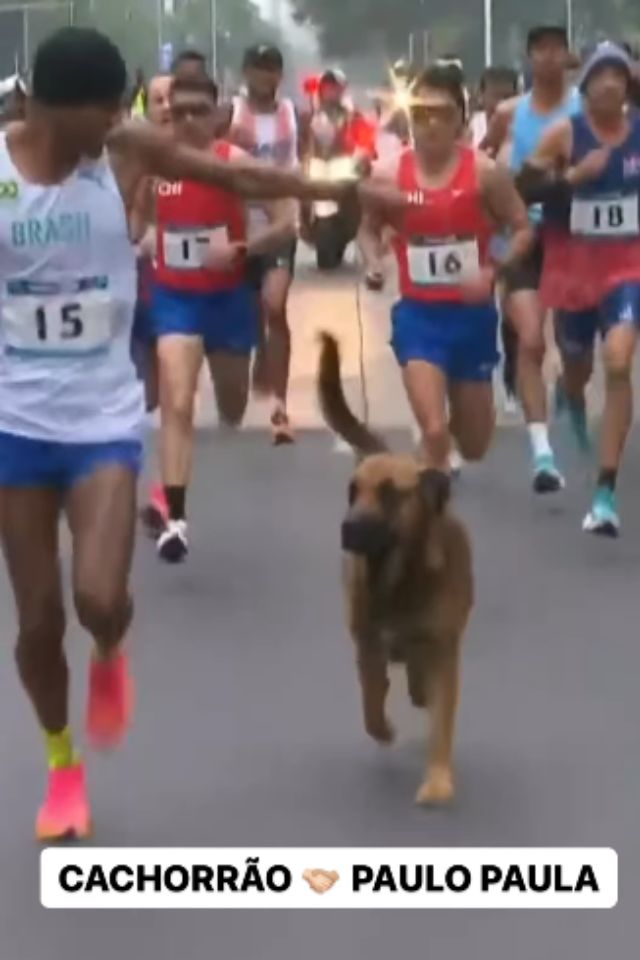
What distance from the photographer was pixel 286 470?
1159 cm

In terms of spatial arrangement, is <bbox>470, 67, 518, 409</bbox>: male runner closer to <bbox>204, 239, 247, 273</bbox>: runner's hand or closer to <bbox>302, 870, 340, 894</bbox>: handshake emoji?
<bbox>204, 239, 247, 273</bbox>: runner's hand

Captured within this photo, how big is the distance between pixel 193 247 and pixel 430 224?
1368 mm

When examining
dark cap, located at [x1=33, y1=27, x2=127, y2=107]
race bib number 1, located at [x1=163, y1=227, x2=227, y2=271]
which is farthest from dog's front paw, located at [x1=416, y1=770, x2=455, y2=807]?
race bib number 1, located at [x1=163, y1=227, x2=227, y2=271]

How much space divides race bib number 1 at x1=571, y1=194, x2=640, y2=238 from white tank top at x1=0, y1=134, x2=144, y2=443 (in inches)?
175

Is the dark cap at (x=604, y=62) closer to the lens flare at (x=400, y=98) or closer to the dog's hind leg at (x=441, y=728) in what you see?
the lens flare at (x=400, y=98)

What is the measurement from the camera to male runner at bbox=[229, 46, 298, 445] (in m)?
12.4

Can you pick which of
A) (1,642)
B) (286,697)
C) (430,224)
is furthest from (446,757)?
(430,224)

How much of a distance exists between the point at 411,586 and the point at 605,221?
407 cm

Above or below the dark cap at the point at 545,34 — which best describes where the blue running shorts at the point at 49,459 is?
below

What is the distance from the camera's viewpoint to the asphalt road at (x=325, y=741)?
5008 mm

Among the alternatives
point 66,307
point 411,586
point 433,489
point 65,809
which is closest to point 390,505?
point 433,489

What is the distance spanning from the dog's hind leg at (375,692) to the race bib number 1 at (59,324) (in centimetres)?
120

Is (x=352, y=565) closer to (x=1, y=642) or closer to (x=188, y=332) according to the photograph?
(x=1, y=642)

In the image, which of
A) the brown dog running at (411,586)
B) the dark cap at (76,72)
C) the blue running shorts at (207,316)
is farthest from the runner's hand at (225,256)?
the dark cap at (76,72)
